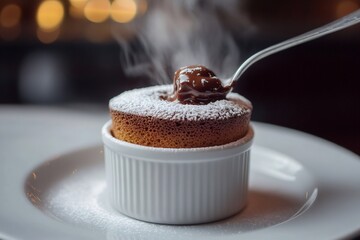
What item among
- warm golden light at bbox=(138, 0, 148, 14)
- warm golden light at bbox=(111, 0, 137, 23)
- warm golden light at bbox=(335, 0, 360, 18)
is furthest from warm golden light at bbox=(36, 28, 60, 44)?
warm golden light at bbox=(335, 0, 360, 18)

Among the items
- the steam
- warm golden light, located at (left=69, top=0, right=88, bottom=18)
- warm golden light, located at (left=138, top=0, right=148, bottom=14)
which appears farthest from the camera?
warm golden light, located at (left=69, top=0, right=88, bottom=18)

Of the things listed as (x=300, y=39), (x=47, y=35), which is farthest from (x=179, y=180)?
(x=47, y=35)

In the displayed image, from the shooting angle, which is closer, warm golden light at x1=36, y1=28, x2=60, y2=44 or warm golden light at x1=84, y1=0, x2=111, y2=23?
warm golden light at x1=36, y1=28, x2=60, y2=44

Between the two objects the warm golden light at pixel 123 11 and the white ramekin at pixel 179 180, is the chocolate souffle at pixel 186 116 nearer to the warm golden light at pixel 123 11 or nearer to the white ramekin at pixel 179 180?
the white ramekin at pixel 179 180

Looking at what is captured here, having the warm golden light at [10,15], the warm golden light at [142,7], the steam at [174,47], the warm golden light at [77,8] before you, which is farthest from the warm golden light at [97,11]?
the steam at [174,47]

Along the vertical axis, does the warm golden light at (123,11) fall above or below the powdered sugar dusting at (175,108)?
below

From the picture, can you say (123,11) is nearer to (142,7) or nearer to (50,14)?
(142,7)

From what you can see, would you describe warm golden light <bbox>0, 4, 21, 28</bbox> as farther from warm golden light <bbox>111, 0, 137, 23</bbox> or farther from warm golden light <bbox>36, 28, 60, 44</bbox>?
warm golden light <bbox>111, 0, 137, 23</bbox>

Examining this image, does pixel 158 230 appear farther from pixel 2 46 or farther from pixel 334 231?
pixel 2 46
